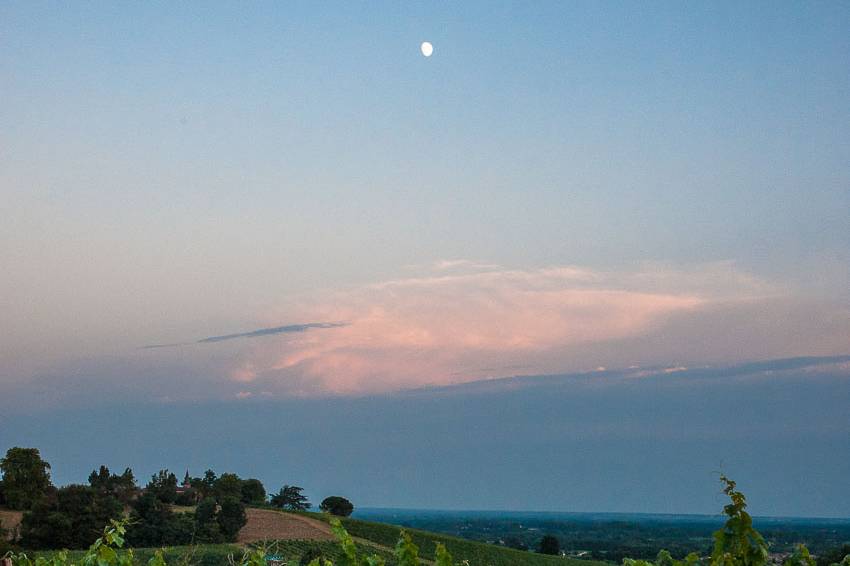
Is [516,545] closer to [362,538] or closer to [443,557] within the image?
[362,538]

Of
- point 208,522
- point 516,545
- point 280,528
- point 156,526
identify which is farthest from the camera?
point 516,545

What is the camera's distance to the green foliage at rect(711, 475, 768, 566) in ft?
23.3

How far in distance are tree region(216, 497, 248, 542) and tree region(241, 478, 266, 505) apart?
26768 mm

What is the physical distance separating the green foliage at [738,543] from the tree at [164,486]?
8282cm

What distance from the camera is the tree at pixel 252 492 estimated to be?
9994 centimetres

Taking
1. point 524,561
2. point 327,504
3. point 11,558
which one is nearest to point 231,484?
point 327,504

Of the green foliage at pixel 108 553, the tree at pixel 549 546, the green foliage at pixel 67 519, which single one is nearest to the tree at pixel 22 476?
the green foliage at pixel 67 519

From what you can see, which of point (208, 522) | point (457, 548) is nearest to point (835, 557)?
point (208, 522)

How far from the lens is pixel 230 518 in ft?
237

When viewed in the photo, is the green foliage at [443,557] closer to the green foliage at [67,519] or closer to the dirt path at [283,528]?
the dirt path at [283,528]

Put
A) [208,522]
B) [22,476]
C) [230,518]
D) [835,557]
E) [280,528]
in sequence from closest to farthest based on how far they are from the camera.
A: [835,557], [208,522], [230,518], [280,528], [22,476]

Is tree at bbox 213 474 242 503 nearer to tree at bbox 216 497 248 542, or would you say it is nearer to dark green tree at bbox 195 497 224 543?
dark green tree at bbox 195 497 224 543

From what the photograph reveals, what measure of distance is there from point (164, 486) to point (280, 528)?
17.7m

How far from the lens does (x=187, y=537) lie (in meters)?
69.3
